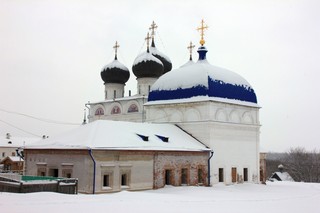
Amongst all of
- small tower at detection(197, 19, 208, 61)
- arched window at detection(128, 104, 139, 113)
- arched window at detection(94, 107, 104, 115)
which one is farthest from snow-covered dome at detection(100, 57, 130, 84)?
small tower at detection(197, 19, 208, 61)

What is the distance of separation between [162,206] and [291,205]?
641 centimetres

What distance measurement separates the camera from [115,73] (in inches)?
1727

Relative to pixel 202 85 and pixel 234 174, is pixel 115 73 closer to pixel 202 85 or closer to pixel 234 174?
pixel 202 85

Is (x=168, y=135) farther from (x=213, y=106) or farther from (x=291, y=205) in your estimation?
(x=291, y=205)

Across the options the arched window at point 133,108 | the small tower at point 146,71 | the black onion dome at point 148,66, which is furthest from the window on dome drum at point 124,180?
the black onion dome at point 148,66

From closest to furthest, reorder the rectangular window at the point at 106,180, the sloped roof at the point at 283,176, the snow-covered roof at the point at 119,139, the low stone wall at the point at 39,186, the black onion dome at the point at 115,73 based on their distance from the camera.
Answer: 1. the low stone wall at the point at 39,186
2. the rectangular window at the point at 106,180
3. the snow-covered roof at the point at 119,139
4. the black onion dome at the point at 115,73
5. the sloped roof at the point at 283,176

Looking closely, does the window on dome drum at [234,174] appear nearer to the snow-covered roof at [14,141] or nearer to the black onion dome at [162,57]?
the black onion dome at [162,57]

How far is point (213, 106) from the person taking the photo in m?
27.9

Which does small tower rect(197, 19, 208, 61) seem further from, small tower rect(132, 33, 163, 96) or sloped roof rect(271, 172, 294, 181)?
sloped roof rect(271, 172, 294, 181)

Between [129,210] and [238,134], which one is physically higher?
[238,134]

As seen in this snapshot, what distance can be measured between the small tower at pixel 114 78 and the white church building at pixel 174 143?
44.9ft

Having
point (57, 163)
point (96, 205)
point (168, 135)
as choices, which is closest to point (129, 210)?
point (96, 205)

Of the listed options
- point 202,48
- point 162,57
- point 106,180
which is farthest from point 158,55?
point 106,180

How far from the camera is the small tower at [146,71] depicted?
41.5 metres
